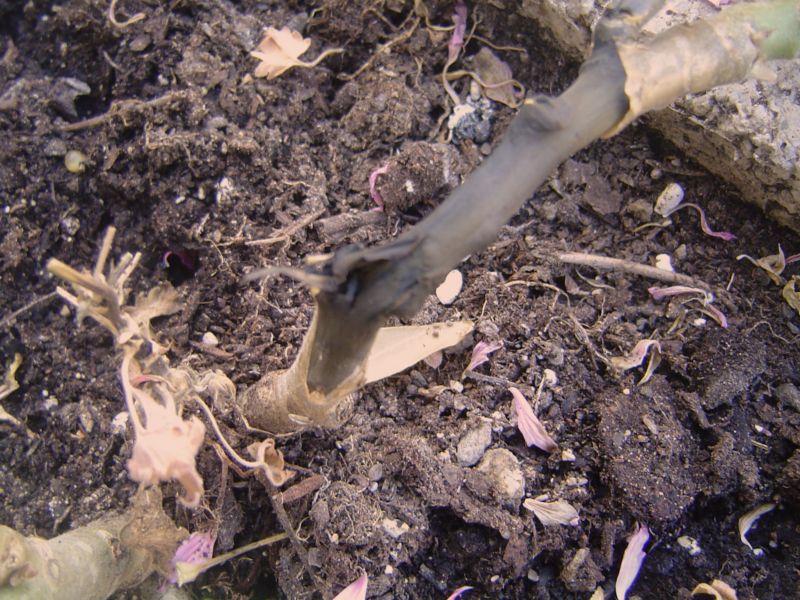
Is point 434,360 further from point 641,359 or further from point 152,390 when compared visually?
point 152,390

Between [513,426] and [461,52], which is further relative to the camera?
[461,52]

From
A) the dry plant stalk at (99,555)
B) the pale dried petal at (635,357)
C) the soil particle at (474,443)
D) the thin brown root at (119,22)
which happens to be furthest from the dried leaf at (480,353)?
the thin brown root at (119,22)

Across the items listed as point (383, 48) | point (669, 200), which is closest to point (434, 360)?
point (669, 200)

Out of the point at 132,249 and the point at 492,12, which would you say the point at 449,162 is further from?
the point at 132,249

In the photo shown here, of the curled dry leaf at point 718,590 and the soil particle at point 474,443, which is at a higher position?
the soil particle at point 474,443

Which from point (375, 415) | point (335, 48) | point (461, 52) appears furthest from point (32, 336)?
point (461, 52)

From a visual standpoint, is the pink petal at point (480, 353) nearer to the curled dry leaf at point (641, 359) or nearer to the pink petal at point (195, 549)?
the curled dry leaf at point (641, 359)
